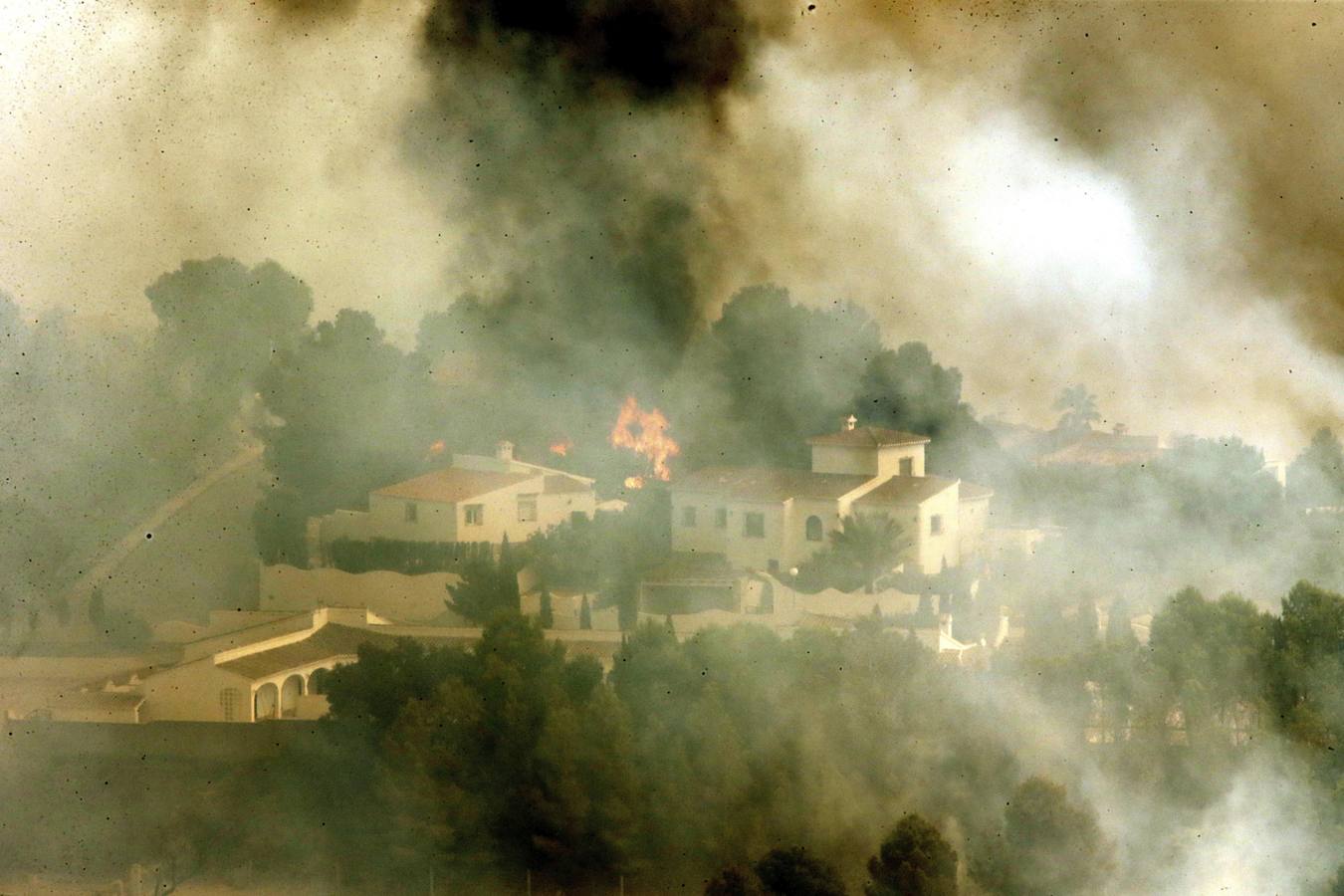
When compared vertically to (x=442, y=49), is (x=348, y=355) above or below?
below

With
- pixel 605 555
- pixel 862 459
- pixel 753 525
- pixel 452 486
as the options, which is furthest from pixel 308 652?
pixel 862 459

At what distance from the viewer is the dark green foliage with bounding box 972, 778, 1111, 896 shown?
12531 mm

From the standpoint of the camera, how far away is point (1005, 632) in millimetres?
15570

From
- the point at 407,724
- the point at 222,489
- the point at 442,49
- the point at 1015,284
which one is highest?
the point at 442,49

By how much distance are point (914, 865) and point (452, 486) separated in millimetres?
5640

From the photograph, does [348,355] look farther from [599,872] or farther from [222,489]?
[599,872]

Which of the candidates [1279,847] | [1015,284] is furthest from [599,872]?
[1015,284]

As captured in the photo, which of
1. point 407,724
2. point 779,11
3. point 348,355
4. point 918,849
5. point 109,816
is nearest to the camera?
point 918,849

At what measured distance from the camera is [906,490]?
16500mm

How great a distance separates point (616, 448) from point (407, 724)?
428 centimetres

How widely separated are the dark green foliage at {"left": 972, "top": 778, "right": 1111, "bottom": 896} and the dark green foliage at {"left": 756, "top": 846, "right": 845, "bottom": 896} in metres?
0.82

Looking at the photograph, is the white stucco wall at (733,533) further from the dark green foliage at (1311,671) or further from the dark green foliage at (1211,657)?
the dark green foliage at (1311,671)

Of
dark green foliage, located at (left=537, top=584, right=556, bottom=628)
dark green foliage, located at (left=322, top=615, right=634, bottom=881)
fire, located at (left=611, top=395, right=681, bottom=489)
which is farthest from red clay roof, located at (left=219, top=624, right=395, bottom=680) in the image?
fire, located at (left=611, top=395, right=681, bottom=489)

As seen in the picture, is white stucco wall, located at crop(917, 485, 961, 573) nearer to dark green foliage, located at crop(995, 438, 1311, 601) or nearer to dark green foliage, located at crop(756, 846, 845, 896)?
dark green foliage, located at crop(995, 438, 1311, 601)
